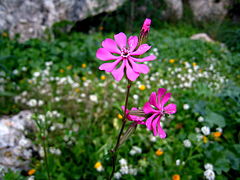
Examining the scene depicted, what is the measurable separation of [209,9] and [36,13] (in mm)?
6944

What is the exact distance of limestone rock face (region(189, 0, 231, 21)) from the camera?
8.02m

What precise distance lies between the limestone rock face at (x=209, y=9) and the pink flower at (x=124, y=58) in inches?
324

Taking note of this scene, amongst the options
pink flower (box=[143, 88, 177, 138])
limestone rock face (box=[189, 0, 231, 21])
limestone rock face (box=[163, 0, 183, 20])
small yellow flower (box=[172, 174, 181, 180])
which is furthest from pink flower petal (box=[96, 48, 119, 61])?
limestone rock face (box=[189, 0, 231, 21])

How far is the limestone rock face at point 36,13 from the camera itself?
151 inches

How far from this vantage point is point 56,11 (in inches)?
165

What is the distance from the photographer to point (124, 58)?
2.74 ft

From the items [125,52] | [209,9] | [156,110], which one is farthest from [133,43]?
[209,9]

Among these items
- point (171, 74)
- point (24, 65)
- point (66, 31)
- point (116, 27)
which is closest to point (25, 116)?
point (24, 65)

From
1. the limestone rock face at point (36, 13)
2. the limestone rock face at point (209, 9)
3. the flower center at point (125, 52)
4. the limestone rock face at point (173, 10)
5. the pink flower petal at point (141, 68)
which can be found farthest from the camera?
the limestone rock face at point (209, 9)

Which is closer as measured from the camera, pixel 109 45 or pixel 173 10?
pixel 109 45

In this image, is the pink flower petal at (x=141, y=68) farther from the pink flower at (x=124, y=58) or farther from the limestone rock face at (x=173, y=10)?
the limestone rock face at (x=173, y=10)

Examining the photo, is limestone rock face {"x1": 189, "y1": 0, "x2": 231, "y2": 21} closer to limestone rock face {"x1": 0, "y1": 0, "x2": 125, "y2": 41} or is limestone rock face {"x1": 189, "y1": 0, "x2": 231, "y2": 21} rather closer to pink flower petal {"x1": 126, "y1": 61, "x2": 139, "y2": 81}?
limestone rock face {"x1": 0, "y1": 0, "x2": 125, "y2": 41}

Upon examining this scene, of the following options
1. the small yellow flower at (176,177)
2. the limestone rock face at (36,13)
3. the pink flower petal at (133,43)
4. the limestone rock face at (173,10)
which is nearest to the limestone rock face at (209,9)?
the limestone rock face at (173,10)

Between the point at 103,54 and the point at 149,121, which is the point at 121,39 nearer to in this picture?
the point at 103,54
